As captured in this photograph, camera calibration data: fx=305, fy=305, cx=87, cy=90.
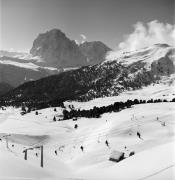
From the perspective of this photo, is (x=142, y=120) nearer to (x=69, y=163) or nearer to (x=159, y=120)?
(x=159, y=120)

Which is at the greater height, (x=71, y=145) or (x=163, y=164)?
(x=163, y=164)

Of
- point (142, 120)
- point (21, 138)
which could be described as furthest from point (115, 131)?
point (21, 138)

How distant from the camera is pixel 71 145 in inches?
4323

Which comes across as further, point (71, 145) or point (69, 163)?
point (71, 145)

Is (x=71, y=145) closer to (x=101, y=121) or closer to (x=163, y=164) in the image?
(x=101, y=121)

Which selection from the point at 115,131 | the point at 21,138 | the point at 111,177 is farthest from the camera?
the point at 21,138

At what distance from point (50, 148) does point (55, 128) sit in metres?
35.2

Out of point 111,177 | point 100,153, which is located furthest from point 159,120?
point 111,177

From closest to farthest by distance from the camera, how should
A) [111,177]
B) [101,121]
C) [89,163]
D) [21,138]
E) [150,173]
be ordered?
[150,173]
[111,177]
[89,163]
[21,138]
[101,121]

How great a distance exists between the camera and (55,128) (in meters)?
145

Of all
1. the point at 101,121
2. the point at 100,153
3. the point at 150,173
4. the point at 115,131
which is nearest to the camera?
the point at 150,173

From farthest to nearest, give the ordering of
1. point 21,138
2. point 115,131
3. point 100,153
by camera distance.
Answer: point 21,138
point 115,131
point 100,153

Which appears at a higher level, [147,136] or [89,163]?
[147,136]

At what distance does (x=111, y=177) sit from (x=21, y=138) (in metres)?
90.9
